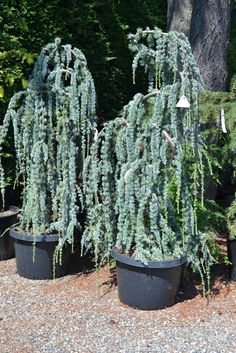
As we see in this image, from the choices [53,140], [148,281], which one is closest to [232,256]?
[148,281]

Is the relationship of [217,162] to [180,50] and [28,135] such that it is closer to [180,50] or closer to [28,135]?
[180,50]

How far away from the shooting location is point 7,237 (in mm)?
4895

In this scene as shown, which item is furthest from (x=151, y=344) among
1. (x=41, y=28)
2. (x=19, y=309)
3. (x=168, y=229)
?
(x=41, y=28)

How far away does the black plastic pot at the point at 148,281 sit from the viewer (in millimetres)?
3729

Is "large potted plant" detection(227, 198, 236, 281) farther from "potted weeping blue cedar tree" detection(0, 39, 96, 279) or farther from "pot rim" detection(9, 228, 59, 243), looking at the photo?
"pot rim" detection(9, 228, 59, 243)

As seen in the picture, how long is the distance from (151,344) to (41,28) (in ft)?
11.2

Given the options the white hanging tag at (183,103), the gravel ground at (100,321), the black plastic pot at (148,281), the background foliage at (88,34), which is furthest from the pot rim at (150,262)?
the background foliage at (88,34)

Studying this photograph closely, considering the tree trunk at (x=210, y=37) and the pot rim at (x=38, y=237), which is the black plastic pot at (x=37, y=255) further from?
the tree trunk at (x=210, y=37)

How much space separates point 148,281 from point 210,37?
244 centimetres

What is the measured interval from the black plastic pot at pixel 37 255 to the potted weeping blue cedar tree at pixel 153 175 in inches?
20.0

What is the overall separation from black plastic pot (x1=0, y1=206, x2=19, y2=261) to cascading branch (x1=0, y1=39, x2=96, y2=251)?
0.65m

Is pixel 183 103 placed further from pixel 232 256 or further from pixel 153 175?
pixel 232 256

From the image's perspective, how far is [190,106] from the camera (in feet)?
11.8

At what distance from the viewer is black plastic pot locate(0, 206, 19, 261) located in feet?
15.8
